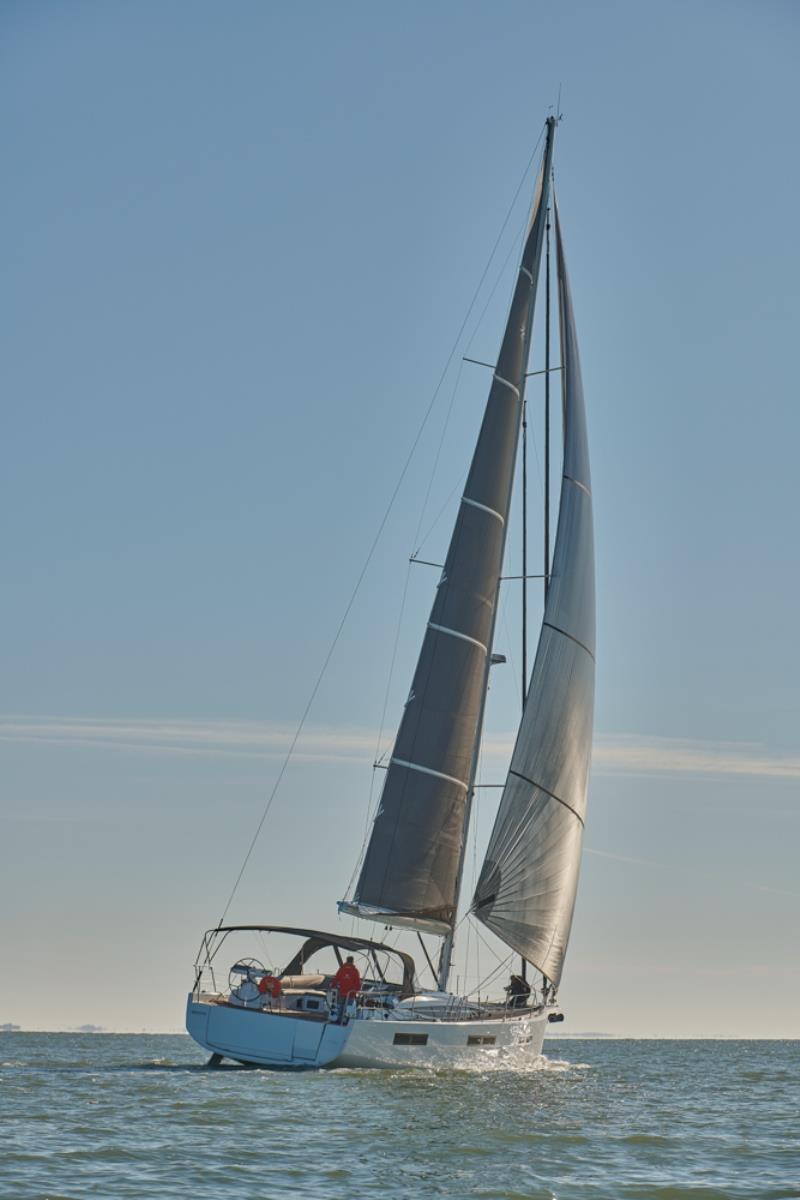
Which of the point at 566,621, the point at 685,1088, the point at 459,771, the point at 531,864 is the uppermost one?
the point at 566,621

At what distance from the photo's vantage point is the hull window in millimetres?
26469

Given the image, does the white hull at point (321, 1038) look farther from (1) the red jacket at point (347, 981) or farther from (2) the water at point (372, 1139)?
(1) the red jacket at point (347, 981)

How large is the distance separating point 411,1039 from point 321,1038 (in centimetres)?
200

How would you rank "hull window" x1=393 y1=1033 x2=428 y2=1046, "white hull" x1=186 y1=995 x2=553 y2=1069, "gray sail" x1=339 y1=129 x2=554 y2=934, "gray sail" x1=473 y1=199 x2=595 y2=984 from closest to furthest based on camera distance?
"white hull" x1=186 y1=995 x2=553 y2=1069
"hull window" x1=393 y1=1033 x2=428 y2=1046
"gray sail" x1=473 y1=199 x2=595 y2=984
"gray sail" x1=339 y1=129 x2=554 y2=934

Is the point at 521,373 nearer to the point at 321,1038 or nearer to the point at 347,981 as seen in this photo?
the point at 347,981

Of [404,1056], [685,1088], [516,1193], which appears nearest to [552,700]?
[404,1056]

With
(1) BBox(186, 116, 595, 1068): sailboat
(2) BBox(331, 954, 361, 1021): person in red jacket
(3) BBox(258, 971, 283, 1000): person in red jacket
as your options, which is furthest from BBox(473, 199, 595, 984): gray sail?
(3) BBox(258, 971, 283, 1000): person in red jacket

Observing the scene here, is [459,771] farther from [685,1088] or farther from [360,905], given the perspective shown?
[685,1088]

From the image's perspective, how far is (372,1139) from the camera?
1936 centimetres

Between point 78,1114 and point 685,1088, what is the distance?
763 inches

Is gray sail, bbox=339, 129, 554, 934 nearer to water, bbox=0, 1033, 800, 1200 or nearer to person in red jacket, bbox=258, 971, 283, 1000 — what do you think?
water, bbox=0, 1033, 800, 1200

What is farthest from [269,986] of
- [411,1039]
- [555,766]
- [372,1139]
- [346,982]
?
[555,766]

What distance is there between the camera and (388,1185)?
16266mm

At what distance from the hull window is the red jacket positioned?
1140 mm
